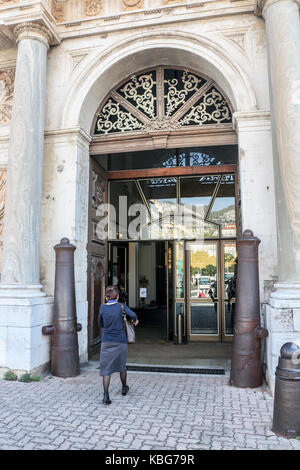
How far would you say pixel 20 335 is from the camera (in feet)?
17.7

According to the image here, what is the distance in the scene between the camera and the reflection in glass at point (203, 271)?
28.3ft

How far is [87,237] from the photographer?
6902 mm

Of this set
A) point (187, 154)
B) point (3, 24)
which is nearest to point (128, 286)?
point (187, 154)

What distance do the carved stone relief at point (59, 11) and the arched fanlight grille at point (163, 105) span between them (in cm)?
167

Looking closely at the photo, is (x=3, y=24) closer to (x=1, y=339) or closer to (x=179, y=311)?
(x=1, y=339)

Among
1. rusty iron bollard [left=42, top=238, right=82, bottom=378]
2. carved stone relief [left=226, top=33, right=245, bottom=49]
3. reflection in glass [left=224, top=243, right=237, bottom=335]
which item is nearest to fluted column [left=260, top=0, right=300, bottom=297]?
carved stone relief [left=226, top=33, right=245, bottom=49]

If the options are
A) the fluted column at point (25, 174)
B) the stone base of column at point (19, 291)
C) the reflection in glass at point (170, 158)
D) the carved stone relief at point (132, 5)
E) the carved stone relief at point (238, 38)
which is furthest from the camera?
the reflection in glass at point (170, 158)

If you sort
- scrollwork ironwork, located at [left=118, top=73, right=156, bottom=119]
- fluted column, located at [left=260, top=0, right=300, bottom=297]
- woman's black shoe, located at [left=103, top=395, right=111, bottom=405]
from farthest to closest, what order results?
scrollwork ironwork, located at [left=118, top=73, right=156, bottom=119], fluted column, located at [left=260, top=0, right=300, bottom=297], woman's black shoe, located at [left=103, top=395, right=111, bottom=405]

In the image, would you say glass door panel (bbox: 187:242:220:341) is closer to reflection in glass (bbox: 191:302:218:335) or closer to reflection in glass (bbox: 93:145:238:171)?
reflection in glass (bbox: 191:302:218:335)

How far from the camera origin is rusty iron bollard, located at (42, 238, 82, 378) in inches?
221

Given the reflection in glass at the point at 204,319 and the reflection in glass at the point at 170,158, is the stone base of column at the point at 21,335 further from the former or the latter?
the reflection in glass at the point at 204,319

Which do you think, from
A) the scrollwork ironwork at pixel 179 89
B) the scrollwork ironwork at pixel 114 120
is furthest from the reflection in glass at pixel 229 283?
the scrollwork ironwork at pixel 114 120

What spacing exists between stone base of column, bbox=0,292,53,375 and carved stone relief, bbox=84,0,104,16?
17.8ft

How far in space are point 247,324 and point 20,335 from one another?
3.35 m
